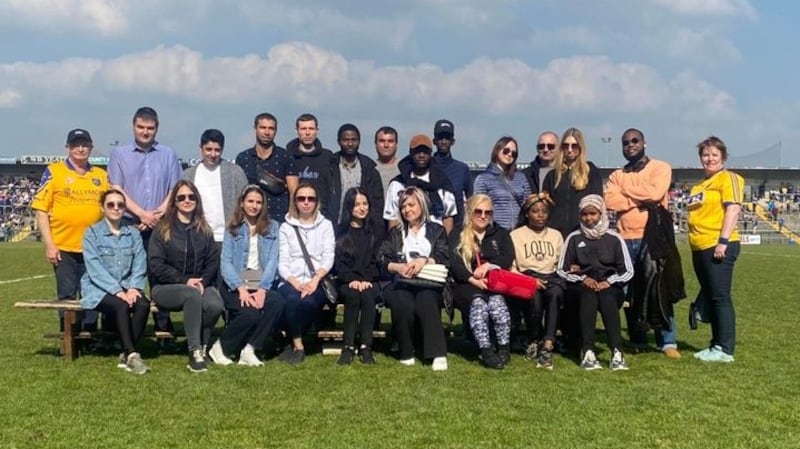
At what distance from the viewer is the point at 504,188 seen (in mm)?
7309

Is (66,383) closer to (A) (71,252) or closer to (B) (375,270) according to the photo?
(A) (71,252)

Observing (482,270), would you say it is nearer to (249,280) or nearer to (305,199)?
(305,199)

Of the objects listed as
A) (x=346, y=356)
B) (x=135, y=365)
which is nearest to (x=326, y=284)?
(x=346, y=356)

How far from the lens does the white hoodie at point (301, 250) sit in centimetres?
695

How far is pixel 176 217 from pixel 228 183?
2.14 feet

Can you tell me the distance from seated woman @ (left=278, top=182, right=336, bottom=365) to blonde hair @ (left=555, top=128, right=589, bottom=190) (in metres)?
2.14

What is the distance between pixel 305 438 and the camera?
448 centimetres

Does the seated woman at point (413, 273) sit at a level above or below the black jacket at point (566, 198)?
below

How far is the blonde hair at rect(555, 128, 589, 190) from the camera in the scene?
6.98m

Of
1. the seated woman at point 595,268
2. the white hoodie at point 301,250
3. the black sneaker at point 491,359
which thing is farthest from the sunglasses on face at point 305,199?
the seated woman at point 595,268

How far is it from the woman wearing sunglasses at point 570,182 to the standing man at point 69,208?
13.5 ft

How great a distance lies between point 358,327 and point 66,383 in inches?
94.7

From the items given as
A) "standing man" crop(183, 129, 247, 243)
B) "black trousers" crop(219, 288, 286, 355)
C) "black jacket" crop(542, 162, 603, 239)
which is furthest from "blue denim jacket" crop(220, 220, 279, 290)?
"black jacket" crop(542, 162, 603, 239)

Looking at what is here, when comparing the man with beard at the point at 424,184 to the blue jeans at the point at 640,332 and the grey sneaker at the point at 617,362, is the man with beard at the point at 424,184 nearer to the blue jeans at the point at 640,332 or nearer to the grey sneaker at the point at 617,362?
the blue jeans at the point at 640,332
